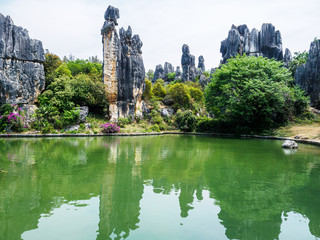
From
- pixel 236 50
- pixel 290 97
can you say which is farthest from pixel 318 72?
pixel 236 50

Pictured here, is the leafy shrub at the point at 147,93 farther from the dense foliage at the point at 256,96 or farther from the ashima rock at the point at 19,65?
the ashima rock at the point at 19,65

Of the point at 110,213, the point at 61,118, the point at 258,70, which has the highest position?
the point at 258,70

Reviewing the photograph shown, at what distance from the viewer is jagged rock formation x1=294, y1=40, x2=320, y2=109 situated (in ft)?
73.7

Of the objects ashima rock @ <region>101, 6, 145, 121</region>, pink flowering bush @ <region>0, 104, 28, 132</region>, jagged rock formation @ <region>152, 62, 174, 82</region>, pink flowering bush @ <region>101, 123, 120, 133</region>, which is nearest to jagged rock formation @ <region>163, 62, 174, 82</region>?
jagged rock formation @ <region>152, 62, 174, 82</region>

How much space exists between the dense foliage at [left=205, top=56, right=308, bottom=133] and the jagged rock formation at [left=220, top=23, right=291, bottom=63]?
1411cm

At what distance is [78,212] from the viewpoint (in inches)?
133

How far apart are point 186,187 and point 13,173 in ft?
14.2

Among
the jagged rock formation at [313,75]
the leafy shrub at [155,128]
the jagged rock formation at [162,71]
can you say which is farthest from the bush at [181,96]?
the jagged rock formation at [162,71]

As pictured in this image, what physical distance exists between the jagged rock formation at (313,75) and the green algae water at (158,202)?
20566 millimetres

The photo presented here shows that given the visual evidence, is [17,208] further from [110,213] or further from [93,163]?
[93,163]

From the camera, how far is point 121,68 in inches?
925

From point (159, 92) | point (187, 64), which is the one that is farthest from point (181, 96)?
point (187, 64)

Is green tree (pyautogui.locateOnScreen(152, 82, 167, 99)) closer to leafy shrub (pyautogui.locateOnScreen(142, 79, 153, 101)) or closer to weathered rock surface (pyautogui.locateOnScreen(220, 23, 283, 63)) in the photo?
leafy shrub (pyautogui.locateOnScreen(142, 79, 153, 101))

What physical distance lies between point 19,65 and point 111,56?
27.4 ft
